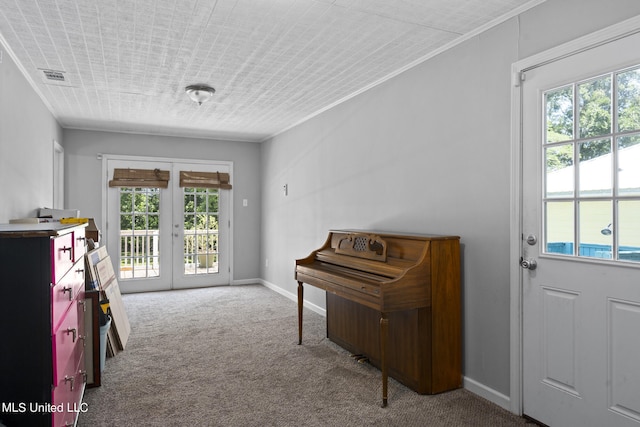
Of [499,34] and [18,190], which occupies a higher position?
[499,34]

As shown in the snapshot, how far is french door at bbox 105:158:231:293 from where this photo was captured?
19.8ft

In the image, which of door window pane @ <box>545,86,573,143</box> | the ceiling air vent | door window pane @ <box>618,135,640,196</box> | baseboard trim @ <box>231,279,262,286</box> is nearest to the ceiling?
the ceiling air vent

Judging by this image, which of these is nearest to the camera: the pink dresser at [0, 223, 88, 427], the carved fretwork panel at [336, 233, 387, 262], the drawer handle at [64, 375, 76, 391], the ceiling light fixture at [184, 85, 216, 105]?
the pink dresser at [0, 223, 88, 427]

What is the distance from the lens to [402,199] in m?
3.47

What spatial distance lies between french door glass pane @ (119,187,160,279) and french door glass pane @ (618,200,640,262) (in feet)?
18.7

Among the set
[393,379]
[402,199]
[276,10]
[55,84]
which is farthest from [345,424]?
[55,84]

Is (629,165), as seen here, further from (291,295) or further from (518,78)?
(291,295)

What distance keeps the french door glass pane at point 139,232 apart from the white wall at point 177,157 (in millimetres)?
361

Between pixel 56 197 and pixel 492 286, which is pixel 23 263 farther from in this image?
pixel 56 197

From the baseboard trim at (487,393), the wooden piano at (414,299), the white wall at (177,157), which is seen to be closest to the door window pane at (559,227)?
the wooden piano at (414,299)

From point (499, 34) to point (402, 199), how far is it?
1393mm

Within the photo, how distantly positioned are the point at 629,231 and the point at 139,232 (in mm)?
5847

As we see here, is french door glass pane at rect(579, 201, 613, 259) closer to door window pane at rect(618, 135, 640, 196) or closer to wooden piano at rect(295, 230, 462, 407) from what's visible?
door window pane at rect(618, 135, 640, 196)

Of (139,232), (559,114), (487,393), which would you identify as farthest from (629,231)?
(139,232)
